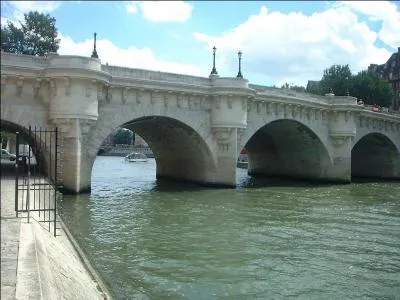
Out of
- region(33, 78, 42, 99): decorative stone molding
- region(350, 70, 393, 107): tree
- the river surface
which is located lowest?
the river surface

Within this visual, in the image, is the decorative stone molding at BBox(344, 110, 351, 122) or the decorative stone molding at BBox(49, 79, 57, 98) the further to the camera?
the decorative stone molding at BBox(344, 110, 351, 122)

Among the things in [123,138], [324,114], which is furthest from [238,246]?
[123,138]

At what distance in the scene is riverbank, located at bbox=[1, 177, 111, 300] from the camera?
19.3 feet

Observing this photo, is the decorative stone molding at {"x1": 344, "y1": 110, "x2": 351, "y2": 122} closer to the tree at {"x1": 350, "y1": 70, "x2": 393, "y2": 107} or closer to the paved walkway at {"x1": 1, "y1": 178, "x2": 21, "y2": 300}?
the tree at {"x1": 350, "y1": 70, "x2": 393, "y2": 107}

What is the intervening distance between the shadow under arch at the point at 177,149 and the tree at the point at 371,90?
47377mm

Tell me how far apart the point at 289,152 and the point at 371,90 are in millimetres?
36353

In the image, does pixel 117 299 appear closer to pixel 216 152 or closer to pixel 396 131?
pixel 216 152

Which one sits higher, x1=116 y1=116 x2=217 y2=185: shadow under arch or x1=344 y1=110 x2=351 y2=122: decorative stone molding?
x1=344 y1=110 x2=351 y2=122: decorative stone molding

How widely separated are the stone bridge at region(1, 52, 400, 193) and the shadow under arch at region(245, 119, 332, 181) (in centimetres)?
11

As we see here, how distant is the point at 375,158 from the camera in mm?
54625

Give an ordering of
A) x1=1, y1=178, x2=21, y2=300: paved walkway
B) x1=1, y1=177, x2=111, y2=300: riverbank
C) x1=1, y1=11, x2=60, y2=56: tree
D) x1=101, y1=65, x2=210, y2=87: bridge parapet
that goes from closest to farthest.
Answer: x1=1, y1=178, x2=21, y2=300: paved walkway → x1=1, y1=177, x2=111, y2=300: riverbank → x1=101, y1=65, x2=210, y2=87: bridge parapet → x1=1, y1=11, x2=60, y2=56: tree

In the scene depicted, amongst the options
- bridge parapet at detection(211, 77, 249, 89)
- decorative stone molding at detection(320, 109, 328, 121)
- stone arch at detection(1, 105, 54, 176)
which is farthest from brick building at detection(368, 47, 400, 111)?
stone arch at detection(1, 105, 54, 176)

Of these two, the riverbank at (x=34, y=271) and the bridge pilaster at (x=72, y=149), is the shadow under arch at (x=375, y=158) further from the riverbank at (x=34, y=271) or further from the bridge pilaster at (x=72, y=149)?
the riverbank at (x=34, y=271)

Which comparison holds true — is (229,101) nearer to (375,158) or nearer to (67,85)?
(67,85)
